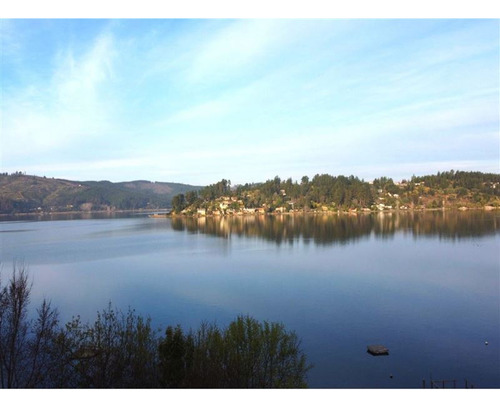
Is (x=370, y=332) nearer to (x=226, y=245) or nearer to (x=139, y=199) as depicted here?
(x=226, y=245)

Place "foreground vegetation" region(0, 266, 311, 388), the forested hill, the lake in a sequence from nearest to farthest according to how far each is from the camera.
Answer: "foreground vegetation" region(0, 266, 311, 388) → the lake → the forested hill

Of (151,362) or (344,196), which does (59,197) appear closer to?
(344,196)

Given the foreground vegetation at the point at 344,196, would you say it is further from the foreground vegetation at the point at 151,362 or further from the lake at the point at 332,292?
the foreground vegetation at the point at 151,362

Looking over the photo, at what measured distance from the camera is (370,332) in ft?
45.3

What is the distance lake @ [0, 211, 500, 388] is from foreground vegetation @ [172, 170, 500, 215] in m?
47.7

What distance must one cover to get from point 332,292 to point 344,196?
227 ft

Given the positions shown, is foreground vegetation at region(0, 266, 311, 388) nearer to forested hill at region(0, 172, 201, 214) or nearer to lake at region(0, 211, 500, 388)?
lake at region(0, 211, 500, 388)

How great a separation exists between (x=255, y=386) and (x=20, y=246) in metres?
36.0

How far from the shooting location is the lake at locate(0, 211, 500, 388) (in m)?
11.7

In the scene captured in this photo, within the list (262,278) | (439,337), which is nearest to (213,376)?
(439,337)

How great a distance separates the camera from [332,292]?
752 inches

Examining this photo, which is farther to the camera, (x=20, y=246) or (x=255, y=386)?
(x=20, y=246)

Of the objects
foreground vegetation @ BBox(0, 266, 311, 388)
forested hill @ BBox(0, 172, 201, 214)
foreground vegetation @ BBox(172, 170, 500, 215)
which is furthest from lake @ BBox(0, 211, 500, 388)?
forested hill @ BBox(0, 172, 201, 214)

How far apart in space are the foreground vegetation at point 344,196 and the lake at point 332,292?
156 feet
